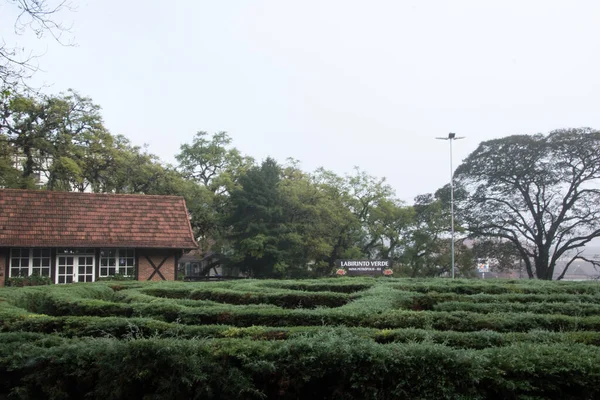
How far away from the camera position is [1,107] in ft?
86.4

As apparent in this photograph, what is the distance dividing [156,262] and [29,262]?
5.85 m

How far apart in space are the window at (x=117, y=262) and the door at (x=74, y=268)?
1.84 ft

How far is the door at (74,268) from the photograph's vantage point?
979 inches

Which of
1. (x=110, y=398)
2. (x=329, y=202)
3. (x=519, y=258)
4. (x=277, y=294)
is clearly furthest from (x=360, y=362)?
(x=519, y=258)

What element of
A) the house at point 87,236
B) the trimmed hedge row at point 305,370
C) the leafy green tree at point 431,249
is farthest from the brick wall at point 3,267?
the leafy green tree at point 431,249

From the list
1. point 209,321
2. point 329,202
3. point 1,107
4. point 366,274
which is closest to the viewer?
point 209,321

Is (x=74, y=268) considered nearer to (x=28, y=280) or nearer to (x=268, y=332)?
(x=28, y=280)

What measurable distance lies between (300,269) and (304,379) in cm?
3240

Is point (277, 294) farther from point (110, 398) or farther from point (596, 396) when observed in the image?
point (596, 396)

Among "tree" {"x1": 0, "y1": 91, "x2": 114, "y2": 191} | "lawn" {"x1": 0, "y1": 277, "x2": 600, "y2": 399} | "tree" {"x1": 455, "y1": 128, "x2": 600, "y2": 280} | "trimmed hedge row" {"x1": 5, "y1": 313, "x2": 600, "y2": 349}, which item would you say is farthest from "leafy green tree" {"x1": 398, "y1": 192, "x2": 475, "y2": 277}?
"trimmed hedge row" {"x1": 5, "y1": 313, "x2": 600, "y2": 349}

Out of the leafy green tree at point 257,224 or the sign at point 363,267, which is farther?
the leafy green tree at point 257,224

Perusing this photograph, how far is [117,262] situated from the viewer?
84.8 feet

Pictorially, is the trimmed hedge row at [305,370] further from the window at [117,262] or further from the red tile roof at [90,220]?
the window at [117,262]

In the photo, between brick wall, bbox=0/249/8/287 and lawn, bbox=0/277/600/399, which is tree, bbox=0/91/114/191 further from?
lawn, bbox=0/277/600/399
